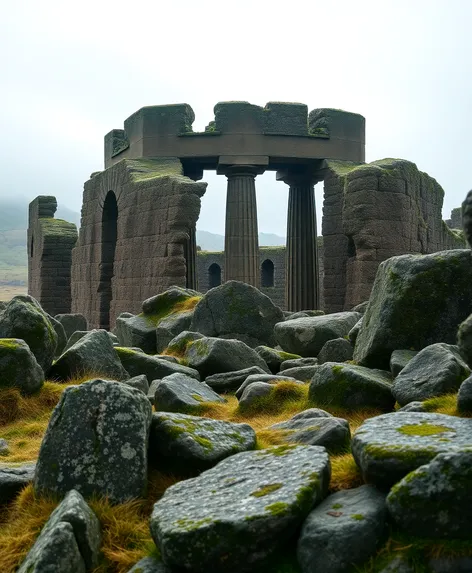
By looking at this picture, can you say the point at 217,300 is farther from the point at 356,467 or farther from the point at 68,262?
the point at 68,262

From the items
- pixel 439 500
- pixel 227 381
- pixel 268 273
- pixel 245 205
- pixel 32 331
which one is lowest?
pixel 439 500

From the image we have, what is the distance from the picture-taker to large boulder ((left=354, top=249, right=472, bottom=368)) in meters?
6.08

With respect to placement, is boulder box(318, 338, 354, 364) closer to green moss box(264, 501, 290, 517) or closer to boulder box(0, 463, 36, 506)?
boulder box(0, 463, 36, 506)

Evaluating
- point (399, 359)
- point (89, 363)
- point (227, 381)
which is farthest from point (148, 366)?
point (399, 359)

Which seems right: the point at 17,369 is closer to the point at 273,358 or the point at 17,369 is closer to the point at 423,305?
the point at 273,358

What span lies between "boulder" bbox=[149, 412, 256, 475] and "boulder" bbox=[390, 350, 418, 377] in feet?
4.78

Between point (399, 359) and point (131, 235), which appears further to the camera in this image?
point (131, 235)

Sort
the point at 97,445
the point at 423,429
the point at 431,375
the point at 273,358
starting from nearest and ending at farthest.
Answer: the point at 423,429
the point at 97,445
the point at 431,375
the point at 273,358

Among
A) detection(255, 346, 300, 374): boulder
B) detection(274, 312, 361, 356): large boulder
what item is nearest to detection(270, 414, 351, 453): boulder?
detection(255, 346, 300, 374): boulder

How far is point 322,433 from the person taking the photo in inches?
180

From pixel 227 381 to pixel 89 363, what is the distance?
3.89 feet

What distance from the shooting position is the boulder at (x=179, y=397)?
5910 millimetres

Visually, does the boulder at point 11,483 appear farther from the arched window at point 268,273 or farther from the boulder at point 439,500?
the arched window at point 268,273

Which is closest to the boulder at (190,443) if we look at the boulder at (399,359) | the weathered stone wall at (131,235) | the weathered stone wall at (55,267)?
the boulder at (399,359)
